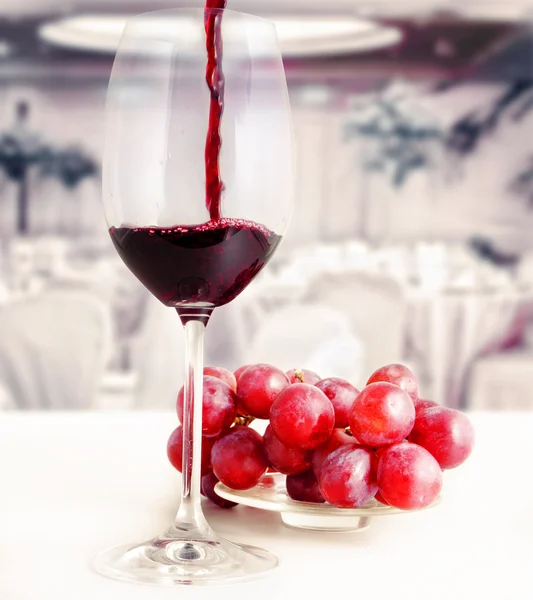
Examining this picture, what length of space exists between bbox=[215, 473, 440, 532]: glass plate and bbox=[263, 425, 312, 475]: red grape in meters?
0.02

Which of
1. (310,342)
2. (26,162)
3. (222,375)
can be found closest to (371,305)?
(310,342)

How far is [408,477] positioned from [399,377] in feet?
0.34

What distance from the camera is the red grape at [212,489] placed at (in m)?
0.57

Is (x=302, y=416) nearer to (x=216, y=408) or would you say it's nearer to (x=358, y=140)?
(x=216, y=408)

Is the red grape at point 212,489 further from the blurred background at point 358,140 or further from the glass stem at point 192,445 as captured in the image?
the blurred background at point 358,140

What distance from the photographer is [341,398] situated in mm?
540

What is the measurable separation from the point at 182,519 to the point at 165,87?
0.22 metres

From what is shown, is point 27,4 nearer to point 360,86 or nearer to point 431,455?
point 360,86

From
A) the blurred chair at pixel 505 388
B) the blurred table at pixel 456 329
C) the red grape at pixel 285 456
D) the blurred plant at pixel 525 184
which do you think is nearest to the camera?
the red grape at pixel 285 456

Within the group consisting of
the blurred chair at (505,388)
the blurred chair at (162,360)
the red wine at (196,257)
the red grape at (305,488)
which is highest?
the red wine at (196,257)

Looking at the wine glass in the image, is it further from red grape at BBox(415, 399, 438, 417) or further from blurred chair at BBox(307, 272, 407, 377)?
blurred chair at BBox(307, 272, 407, 377)

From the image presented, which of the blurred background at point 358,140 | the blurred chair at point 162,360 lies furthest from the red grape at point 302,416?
the blurred background at point 358,140

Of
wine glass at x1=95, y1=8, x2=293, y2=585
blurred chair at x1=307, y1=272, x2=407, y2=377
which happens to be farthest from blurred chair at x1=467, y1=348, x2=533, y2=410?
wine glass at x1=95, y1=8, x2=293, y2=585

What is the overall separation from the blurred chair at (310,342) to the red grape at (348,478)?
1.09 metres
